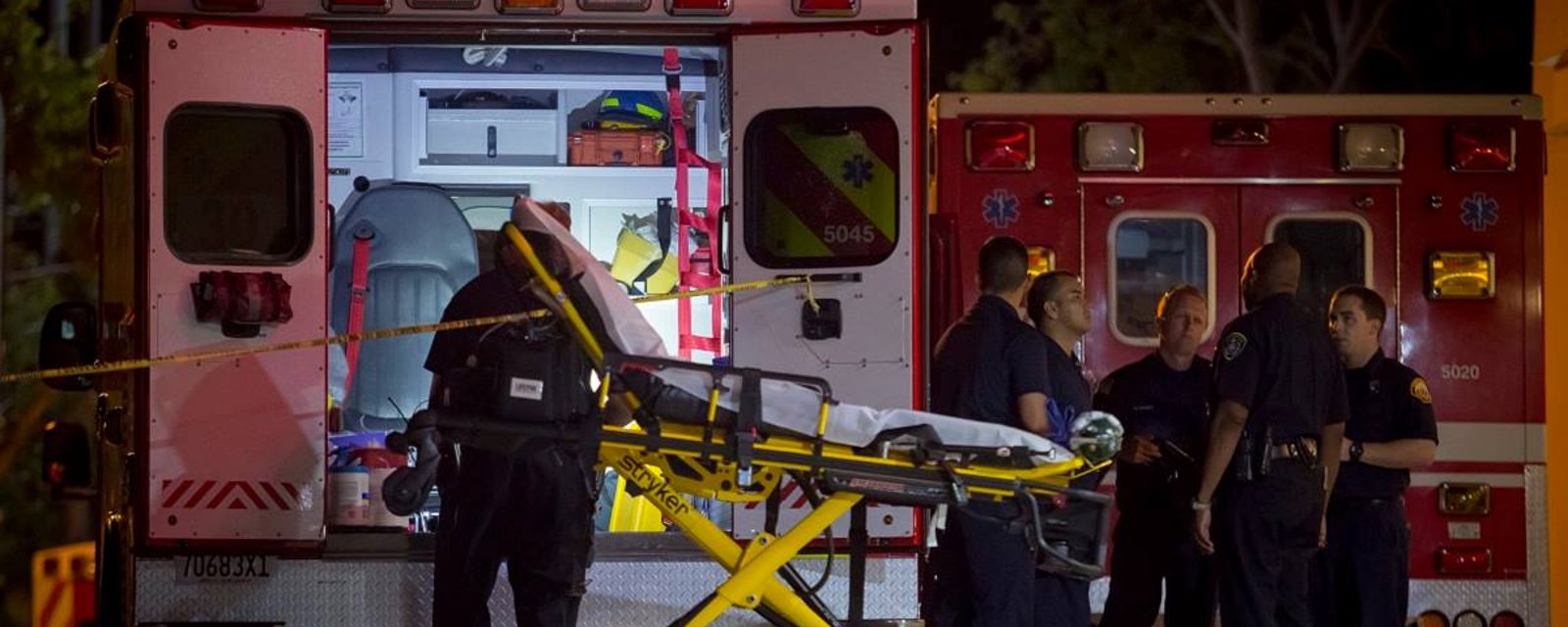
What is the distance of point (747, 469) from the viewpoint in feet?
18.9

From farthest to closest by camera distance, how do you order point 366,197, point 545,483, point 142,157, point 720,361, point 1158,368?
1. point 366,197
2. point 1158,368
3. point 720,361
4. point 142,157
5. point 545,483

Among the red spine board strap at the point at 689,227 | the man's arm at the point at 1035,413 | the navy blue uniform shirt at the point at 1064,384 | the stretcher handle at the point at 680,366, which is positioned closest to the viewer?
the stretcher handle at the point at 680,366

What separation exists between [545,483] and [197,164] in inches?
59.4

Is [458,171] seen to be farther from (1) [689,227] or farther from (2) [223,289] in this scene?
(2) [223,289]

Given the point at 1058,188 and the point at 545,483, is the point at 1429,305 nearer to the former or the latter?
the point at 1058,188

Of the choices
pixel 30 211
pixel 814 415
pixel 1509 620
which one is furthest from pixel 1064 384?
pixel 30 211

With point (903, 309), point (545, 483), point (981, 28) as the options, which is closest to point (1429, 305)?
point (903, 309)

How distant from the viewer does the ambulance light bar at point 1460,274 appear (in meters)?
8.62

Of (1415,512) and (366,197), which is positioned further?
(366,197)

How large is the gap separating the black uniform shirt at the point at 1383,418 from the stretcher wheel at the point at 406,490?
3468 millimetres

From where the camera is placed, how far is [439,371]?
258 inches

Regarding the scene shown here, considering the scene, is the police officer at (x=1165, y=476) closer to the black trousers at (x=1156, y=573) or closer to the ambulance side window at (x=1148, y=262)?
the black trousers at (x=1156, y=573)

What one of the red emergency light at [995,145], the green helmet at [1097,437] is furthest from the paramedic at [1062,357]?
the green helmet at [1097,437]

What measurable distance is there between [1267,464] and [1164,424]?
0.79 m
